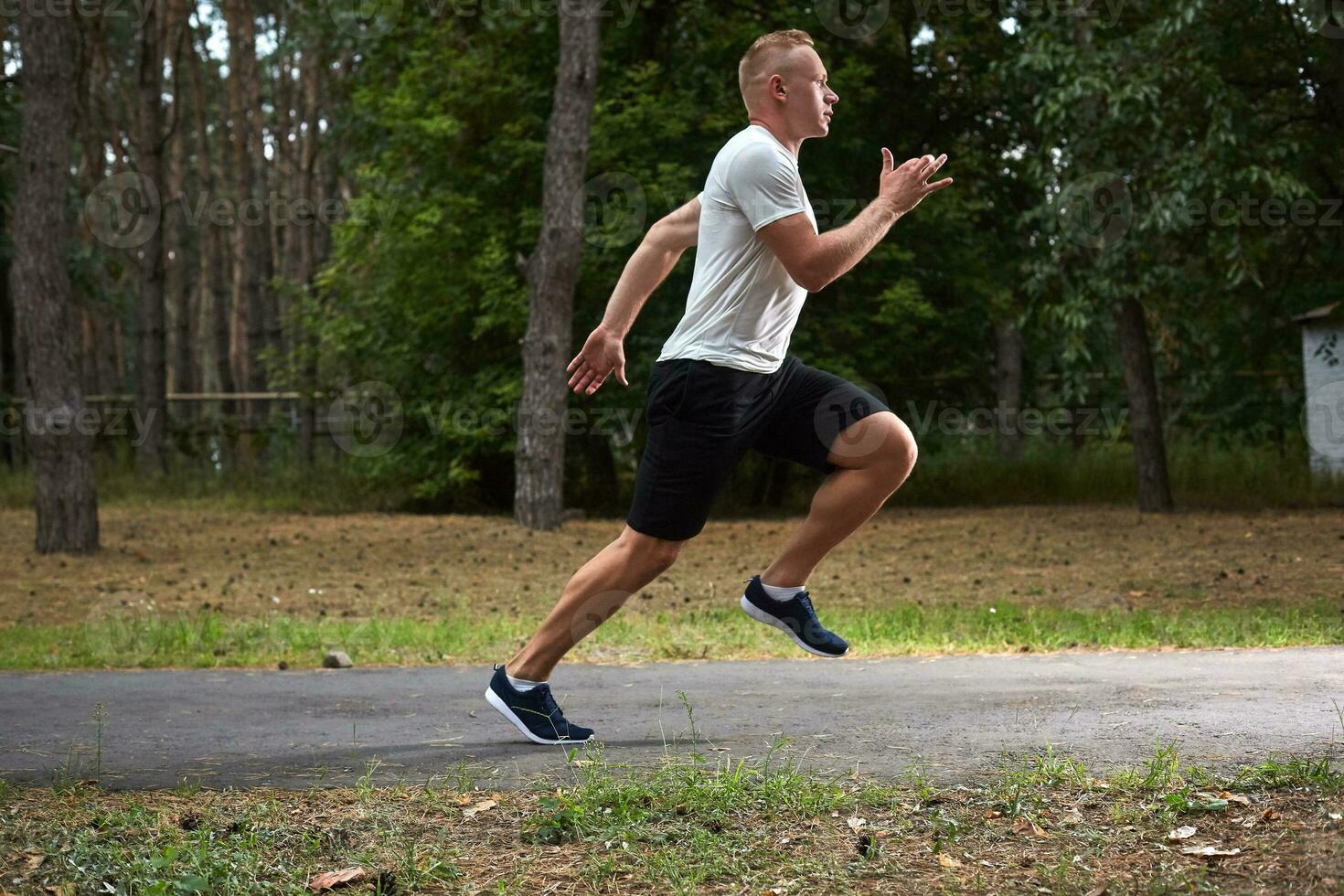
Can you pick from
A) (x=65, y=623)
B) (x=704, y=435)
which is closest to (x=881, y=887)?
→ (x=704, y=435)

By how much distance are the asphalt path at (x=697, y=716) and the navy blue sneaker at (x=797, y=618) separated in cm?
31

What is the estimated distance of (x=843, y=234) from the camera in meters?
4.78

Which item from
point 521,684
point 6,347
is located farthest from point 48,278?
point 6,347

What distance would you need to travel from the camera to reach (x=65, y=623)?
11.0 m

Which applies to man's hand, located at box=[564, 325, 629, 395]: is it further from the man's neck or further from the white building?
the white building

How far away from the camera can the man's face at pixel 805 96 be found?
5.07m

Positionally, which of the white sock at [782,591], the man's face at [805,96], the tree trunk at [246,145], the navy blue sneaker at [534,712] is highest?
the tree trunk at [246,145]

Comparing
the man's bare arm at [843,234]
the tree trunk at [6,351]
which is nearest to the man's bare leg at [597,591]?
the man's bare arm at [843,234]

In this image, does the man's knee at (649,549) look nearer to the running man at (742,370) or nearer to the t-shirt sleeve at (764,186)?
the running man at (742,370)

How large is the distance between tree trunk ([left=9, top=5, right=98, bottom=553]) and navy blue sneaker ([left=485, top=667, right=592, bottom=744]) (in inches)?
451

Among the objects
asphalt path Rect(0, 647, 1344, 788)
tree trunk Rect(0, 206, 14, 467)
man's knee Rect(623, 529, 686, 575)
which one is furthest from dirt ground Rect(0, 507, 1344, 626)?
tree trunk Rect(0, 206, 14, 467)

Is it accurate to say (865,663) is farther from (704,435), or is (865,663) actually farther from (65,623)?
(65,623)

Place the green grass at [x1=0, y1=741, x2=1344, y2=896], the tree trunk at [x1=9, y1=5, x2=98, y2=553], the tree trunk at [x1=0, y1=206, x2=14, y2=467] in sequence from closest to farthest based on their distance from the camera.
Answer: the green grass at [x1=0, y1=741, x2=1344, y2=896] < the tree trunk at [x1=9, y1=5, x2=98, y2=553] < the tree trunk at [x1=0, y1=206, x2=14, y2=467]

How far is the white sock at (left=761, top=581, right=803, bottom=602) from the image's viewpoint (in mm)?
5430
